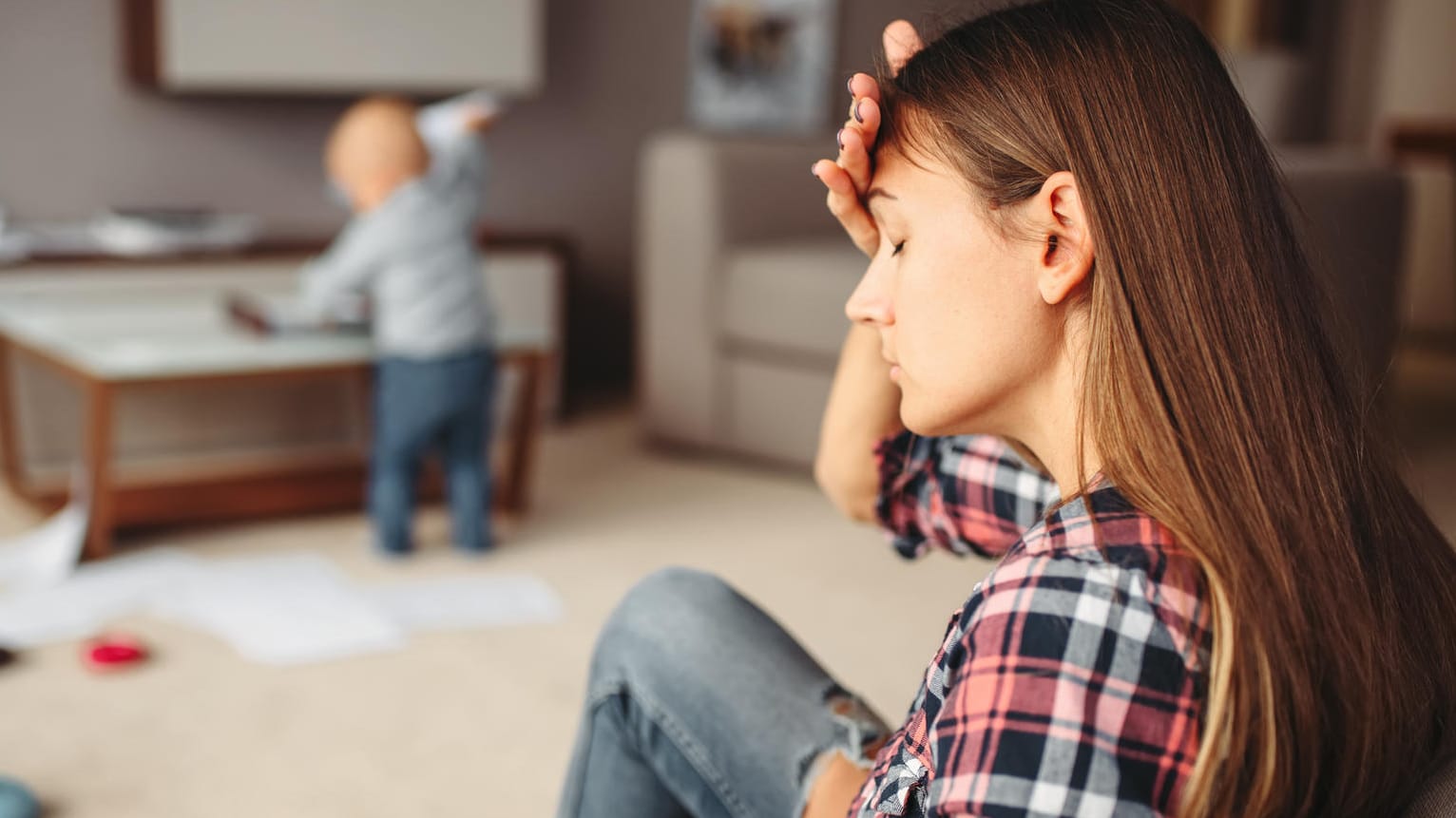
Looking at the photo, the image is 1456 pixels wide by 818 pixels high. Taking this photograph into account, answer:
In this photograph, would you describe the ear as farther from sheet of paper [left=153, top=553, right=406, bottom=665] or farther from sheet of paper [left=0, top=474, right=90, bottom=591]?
sheet of paper [left=0, top=474, right=90, bottom=591]

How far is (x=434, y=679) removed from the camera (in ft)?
6.55

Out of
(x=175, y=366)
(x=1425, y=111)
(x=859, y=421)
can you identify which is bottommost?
(x=175, y=366)

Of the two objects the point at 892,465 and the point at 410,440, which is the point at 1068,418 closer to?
the point at 892,465

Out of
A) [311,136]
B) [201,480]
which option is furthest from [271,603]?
[311,136]

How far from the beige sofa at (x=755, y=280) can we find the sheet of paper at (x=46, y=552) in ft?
4.27

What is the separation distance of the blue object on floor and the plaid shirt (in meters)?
1.22

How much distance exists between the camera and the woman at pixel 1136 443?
621 millimetres

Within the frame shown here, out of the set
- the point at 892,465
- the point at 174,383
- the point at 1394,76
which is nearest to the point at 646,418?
the point at 174,383

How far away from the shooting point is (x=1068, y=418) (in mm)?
764

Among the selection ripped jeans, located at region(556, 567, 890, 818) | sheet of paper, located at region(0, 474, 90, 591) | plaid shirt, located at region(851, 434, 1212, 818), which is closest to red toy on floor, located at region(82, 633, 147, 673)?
sheet of paper, located at region(0, 474, 90, 591)

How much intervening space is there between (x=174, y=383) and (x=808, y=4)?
2.51m

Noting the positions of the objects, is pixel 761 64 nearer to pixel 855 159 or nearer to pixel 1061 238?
pixel 855 159

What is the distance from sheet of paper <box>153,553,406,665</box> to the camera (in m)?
2.09

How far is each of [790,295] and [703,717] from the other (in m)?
2.12
